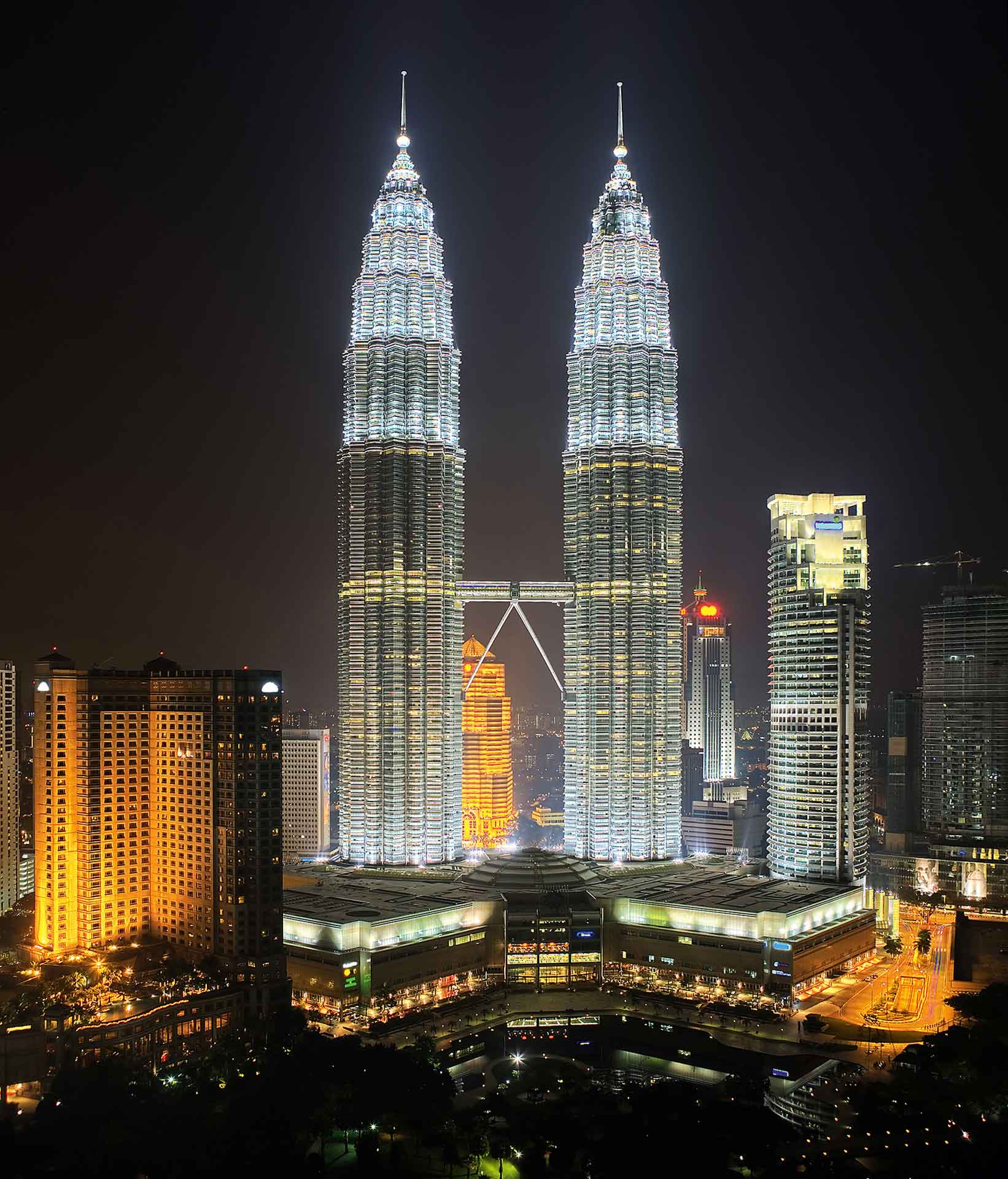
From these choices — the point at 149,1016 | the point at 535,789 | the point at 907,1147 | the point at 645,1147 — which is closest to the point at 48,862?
the point at 149,1016

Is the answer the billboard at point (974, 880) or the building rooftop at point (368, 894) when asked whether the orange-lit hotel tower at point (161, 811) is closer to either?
the building rooftop at point (368, 894)

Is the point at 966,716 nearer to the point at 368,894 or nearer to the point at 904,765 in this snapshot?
the point at 904,765

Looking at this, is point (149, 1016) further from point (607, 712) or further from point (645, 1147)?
point (607, 712)

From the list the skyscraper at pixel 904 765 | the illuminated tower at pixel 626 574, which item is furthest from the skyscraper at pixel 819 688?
the skyscraper at pixel 904 765

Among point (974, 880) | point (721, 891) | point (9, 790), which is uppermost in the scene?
point (9, 790)

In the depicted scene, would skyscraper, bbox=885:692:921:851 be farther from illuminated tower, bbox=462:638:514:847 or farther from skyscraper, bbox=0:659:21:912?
skyscraper, bbox=0:659:21:912

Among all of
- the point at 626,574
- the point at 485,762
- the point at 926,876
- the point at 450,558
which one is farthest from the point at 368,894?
the point at 485,762

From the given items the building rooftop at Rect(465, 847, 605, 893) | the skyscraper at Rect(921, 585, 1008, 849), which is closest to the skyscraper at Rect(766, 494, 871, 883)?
the building rooftop at Rect(465, 847, 605, 893)
